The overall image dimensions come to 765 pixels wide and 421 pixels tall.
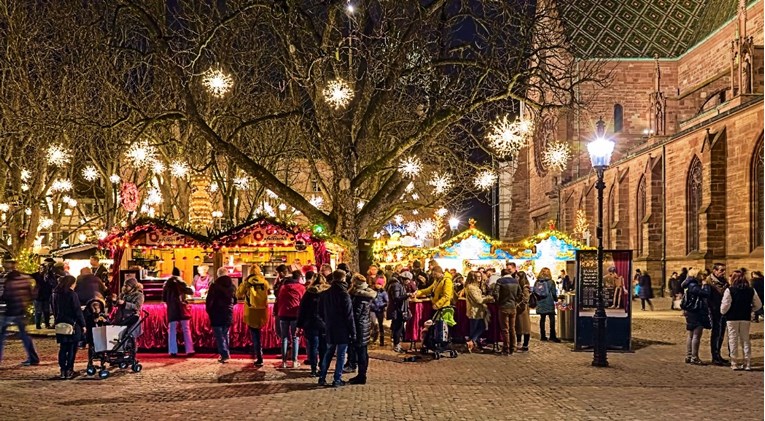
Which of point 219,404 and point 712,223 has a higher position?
point 712,223

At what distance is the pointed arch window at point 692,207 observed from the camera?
129ft

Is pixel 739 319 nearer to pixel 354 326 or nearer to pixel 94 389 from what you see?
pixel 354 326

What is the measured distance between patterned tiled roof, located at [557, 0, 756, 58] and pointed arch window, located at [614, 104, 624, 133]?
337 cm

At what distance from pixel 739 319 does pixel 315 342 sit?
7.24 meters

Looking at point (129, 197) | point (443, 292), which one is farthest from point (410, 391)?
point (129, 197)

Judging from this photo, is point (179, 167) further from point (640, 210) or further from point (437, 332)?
point (640, 210)

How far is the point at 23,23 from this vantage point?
24.8 metres

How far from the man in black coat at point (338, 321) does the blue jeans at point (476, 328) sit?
18.5ft

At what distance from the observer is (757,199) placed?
32750 millimetres

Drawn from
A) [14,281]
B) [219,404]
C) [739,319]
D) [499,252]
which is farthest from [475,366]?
[499,252]

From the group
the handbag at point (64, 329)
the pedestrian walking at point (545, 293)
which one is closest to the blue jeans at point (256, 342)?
the handbag at point (64, 329)

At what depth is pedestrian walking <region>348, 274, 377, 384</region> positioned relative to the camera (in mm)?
12812

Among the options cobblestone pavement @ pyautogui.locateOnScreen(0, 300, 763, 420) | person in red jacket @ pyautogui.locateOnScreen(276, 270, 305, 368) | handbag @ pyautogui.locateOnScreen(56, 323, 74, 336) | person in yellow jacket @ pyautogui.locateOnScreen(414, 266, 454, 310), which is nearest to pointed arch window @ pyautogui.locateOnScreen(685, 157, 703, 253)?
cobblestone pavement @ pyautogui.locateOnScreen(0, 300, 763, 420)

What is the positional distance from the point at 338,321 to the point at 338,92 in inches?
182
